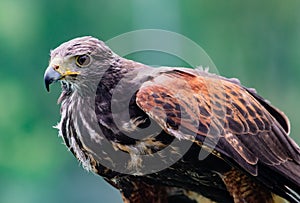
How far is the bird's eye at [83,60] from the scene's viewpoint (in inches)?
66.0

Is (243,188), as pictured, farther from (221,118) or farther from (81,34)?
(81,34)

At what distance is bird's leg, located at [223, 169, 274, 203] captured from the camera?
1.72 m

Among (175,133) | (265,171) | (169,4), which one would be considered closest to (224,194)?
(265,171)

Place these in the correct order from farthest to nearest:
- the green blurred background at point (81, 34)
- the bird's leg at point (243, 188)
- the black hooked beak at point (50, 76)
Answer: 1. the green blurred background at point (81, 34)
2. the bird's leg at point (243, 188)
3. the black hooked beak at point (50, 76)

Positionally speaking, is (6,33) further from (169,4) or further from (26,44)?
(169,4)

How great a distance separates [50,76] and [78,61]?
0.09 meters

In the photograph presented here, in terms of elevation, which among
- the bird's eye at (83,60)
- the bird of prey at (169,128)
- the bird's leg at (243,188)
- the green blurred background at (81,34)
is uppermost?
the bird's eye at (83,60)

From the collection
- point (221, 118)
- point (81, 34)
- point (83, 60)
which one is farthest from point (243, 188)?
point (81, 34)

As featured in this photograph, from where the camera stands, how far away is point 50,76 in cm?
162

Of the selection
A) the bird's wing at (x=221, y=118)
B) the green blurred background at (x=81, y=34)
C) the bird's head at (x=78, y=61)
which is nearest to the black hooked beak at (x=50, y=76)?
the bird's head at (x=78, y=61)

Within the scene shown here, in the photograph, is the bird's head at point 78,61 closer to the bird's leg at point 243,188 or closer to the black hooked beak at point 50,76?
the black hooked beak at point 50,76

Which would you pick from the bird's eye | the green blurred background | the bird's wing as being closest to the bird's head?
the bird's eye

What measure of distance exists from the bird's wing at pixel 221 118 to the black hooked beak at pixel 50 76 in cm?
21

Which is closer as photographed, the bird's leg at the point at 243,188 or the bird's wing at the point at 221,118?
the bird's wing at the point at 221,118
